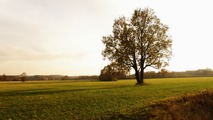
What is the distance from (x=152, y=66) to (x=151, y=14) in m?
12.9

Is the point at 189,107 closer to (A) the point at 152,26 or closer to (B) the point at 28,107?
(B) the point at 28,107

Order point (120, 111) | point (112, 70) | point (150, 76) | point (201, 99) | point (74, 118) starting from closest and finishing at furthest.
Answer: point (74, 118)
point (120, 111)
point (201, 99)
point (112, 70)
point (150, 76)

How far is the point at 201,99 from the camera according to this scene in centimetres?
2073

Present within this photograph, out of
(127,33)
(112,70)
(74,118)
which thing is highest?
(127,33)

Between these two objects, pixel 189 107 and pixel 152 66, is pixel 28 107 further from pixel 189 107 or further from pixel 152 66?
pixel 152 66

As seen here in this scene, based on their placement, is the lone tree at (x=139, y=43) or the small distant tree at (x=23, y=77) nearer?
the lone tree at (x=139, y=43)

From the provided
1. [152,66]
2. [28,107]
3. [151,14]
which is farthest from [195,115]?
[151,14]

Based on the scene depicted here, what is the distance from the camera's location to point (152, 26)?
178ft

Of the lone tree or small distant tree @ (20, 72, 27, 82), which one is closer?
the lone tree

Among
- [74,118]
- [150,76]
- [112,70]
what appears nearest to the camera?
[74,118]

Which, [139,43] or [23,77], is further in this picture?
[23,77]

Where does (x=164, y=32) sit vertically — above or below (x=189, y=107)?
above

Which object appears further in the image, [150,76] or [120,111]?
[150,76]

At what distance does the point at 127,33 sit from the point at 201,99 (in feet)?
115
